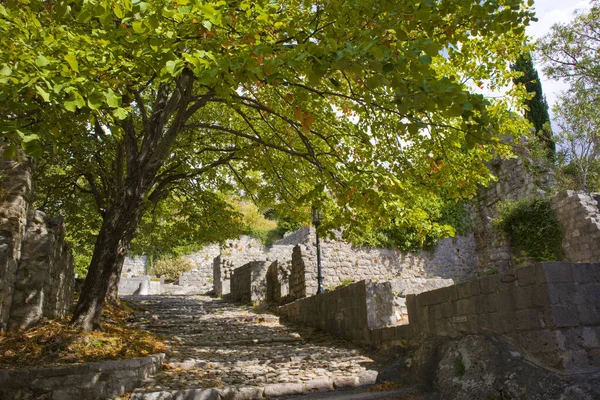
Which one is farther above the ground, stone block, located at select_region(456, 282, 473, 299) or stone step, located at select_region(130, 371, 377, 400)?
stone block, located at select_region(456, 282, 473, 299)

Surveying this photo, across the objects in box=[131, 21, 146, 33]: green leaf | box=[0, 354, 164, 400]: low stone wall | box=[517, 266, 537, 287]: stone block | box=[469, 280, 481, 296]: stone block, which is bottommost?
box=[0, 354, 164, 400]: low stone wall

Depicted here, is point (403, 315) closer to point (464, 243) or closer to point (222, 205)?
point (222, 205)

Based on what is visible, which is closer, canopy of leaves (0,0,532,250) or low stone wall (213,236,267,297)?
canopy of leaves (0,0,532,250)

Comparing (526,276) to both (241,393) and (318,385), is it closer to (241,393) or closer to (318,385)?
(318,385)

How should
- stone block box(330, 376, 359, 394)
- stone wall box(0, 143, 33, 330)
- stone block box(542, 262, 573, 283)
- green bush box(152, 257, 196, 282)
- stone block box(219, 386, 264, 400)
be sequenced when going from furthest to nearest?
green bush box(152, 257, 196, 282) → stone wall box(0, 143, 33, 330) → stone block box(330, 376, 359, 394) → stone block box(219, 386, 264, 400) → stone block box(542, 262, 573, 283)

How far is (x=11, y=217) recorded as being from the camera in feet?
22.1

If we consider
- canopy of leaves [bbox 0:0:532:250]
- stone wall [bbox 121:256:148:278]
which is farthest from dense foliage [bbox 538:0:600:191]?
stone wall [bbox 121:256:148:278]

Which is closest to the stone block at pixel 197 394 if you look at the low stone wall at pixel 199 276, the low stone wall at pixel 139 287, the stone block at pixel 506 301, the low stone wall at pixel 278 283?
the stone block at pixel 506 301

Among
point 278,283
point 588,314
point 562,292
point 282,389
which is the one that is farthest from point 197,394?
point 278,283

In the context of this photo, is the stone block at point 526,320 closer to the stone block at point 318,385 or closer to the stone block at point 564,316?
the stone block at point 564,316

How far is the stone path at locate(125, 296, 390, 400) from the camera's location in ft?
17.9

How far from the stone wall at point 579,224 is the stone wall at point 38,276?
14.1 metres

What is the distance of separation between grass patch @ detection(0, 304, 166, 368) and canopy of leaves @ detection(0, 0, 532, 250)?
2.81 meters

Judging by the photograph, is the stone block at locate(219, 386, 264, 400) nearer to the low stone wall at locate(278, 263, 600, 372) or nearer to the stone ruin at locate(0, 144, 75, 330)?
the low stone wall at locate(278, 263, 600, 372)
